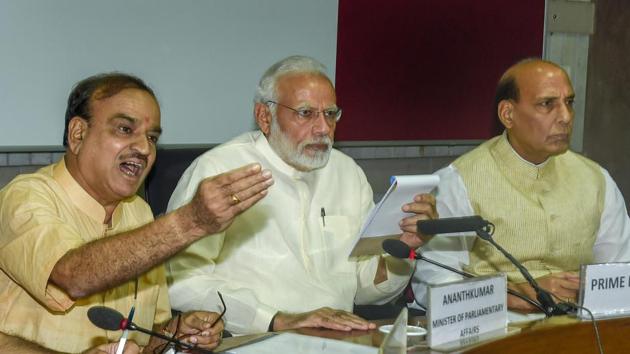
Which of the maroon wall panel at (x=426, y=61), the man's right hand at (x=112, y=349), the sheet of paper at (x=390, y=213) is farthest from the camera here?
the maroon wall panel at (x=426, y=61)

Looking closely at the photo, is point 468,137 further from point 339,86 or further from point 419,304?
point 419,304

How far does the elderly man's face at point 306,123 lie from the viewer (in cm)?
329

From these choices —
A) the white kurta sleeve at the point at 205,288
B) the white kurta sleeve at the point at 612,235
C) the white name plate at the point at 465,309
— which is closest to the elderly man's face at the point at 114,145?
the white kurta sleeve at the point at 205,288

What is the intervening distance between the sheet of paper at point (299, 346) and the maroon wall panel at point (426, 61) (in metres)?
2.68

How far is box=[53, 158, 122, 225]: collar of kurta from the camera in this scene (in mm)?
2545

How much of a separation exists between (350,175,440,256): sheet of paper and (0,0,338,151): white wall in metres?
1.58

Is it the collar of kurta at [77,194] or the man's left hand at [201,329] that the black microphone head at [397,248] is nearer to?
the man's left hand at [201,329]

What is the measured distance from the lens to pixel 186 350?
2146 mm


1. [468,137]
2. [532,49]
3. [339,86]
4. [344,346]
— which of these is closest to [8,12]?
[339,86]

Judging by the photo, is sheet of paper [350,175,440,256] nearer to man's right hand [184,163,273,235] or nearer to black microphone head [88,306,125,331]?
man's right hand [184,163,273,235]

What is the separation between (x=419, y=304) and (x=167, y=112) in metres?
1.42

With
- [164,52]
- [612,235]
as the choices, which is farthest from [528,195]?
[164,52]

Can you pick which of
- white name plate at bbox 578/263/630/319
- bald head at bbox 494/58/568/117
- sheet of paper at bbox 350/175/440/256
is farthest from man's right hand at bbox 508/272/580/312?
bald head at bbox 494/58/568/117

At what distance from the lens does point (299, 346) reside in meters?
2.25
